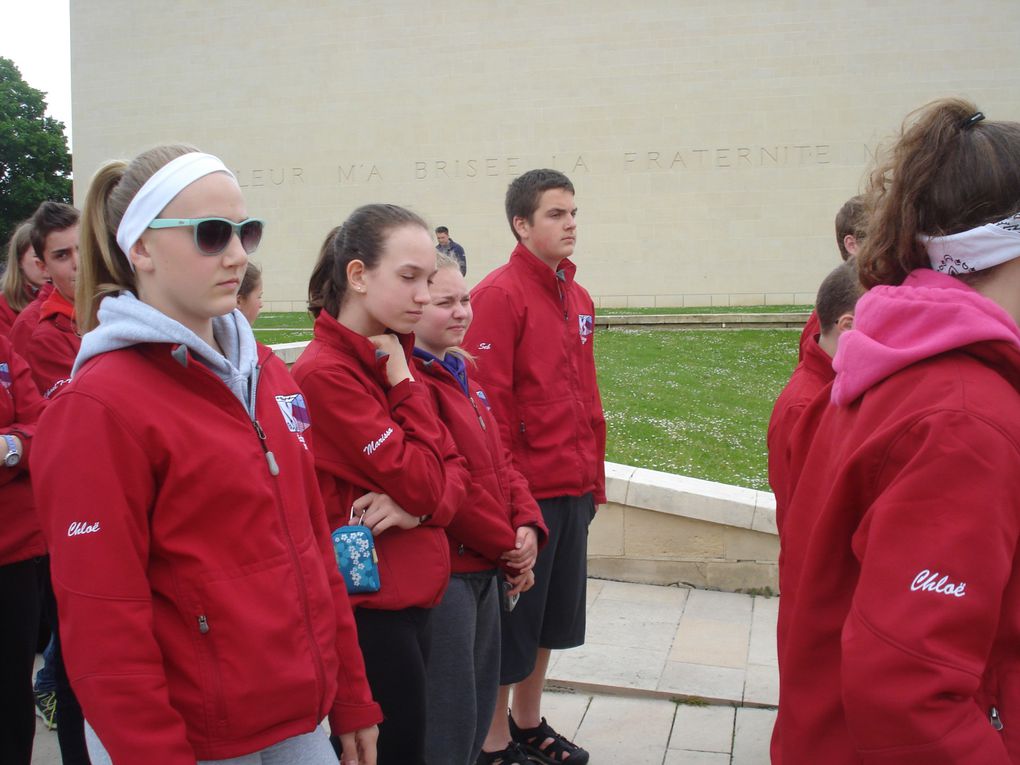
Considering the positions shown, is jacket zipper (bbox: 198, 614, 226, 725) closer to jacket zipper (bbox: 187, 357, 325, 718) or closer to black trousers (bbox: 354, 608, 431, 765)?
jacket zipper (bbox: 187, 357, 325, 718)

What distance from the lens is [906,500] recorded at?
5.17 ft

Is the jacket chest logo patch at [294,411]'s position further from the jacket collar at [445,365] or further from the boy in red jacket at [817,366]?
the boy in red jacket at [817,366]

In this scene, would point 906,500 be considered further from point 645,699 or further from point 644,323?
point 644,323

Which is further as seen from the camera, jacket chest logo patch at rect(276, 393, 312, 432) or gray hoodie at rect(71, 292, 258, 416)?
jacket chest logo patch at rect(276, 393, 312, 432)

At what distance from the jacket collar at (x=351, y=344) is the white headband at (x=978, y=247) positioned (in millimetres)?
1654

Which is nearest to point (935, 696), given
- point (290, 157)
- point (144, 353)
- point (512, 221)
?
point (144, 353)

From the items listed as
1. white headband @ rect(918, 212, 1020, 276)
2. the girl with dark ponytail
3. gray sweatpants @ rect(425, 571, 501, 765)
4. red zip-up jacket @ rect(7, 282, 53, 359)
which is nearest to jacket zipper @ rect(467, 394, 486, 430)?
the girl with dark ponytail

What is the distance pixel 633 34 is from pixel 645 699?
21.3m

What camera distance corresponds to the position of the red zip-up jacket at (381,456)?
2.78 metres

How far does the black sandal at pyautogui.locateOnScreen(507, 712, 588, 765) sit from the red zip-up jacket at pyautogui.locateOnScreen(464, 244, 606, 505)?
1.05 metres

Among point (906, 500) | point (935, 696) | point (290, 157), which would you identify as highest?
point (290, 157)

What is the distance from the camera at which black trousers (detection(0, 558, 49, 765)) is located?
3369 mm

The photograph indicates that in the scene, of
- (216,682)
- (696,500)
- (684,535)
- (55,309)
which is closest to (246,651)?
(216,682)

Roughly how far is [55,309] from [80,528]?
8.88ft
